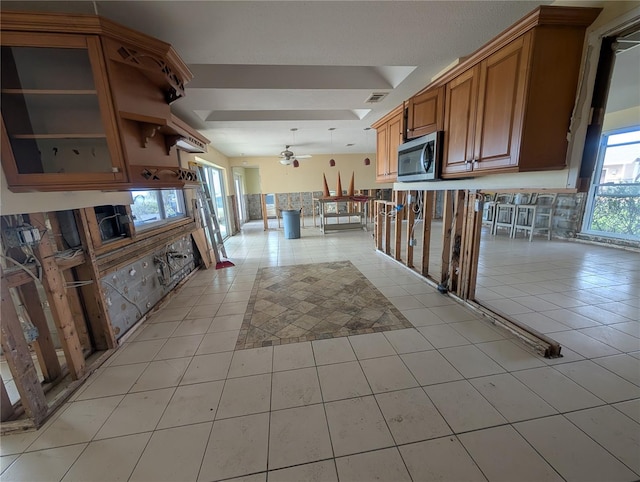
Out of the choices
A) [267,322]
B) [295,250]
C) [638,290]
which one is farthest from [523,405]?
[295,250]

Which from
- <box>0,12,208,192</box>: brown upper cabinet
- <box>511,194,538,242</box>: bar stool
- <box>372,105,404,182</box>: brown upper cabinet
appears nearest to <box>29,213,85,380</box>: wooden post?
<box>0,12,208,192</box>: brown upper cabinet

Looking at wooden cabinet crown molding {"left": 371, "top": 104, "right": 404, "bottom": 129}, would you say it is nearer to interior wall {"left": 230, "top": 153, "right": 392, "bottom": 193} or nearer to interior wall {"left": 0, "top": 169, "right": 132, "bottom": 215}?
interior wall {"left": 0, "top": 169, "right": 132, "bottom": 215}

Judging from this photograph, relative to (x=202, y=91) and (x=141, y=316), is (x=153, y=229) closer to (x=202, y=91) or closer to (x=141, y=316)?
(x=141, y=316)

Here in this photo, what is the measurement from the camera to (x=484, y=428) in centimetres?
139

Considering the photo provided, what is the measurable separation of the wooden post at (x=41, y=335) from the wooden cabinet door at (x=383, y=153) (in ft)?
13.0

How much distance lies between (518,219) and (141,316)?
817 centimetres

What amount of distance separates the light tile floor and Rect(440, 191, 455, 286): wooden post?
0.81 m

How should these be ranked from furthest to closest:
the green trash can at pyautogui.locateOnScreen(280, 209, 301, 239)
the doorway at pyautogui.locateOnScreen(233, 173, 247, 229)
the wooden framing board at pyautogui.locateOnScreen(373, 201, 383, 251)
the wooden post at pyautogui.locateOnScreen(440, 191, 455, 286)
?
the doorway at pyautogui.locateOnScreen(233, 173, 247, 229)
the green trash can at pyautogui.locateOnScreen(280, 209, 301, 239)
the wooden framing board at pyautogui.locateOnScreen(373, 201, 383, 251)
the wooden post at pyautogui.locateOnScreen(440, 191, 455, 286)

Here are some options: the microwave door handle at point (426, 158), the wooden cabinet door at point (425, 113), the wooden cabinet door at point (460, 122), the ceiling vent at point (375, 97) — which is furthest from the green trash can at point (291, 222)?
the wooden cabinet door at point (460, 122)

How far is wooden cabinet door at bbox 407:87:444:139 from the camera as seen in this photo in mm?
2453

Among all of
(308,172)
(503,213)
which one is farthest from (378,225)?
(308,172)

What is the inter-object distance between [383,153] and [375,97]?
2.82ft

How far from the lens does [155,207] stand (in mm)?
3635

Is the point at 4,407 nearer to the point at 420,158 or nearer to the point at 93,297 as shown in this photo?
the point at 93,297
